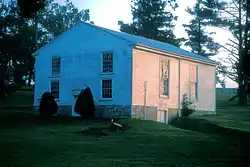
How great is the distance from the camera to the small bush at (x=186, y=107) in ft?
122

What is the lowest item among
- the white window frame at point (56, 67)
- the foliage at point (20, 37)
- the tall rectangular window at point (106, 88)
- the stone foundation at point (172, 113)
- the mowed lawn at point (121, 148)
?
the mowed lawn at point (121, 148)

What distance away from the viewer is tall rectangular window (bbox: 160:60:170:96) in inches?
1392

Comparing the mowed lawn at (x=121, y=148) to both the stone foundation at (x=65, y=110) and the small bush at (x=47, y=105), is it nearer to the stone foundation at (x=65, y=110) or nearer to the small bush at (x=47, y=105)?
the small bush at (x=47, y=105)

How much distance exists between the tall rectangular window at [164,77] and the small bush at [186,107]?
2.34 meters

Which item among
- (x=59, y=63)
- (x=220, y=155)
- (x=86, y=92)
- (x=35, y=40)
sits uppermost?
(x=35, y=40)

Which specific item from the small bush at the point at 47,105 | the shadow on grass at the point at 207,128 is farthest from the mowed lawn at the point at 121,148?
the small bush at the point at 47,105

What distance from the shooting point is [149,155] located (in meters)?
Result: 17.5

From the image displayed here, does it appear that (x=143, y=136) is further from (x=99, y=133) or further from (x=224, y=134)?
(x=224, y=134)

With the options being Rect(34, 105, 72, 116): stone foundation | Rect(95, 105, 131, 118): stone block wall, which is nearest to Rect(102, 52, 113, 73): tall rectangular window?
Rect(95, 105, 131, 118): stone block wall

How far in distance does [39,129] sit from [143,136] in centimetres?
639

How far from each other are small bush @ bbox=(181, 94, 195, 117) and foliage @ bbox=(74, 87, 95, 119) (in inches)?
325

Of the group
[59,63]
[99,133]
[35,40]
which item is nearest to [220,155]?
[99,133]

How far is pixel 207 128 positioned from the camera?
29.2 m

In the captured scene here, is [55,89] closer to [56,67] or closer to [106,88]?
[56,67]
